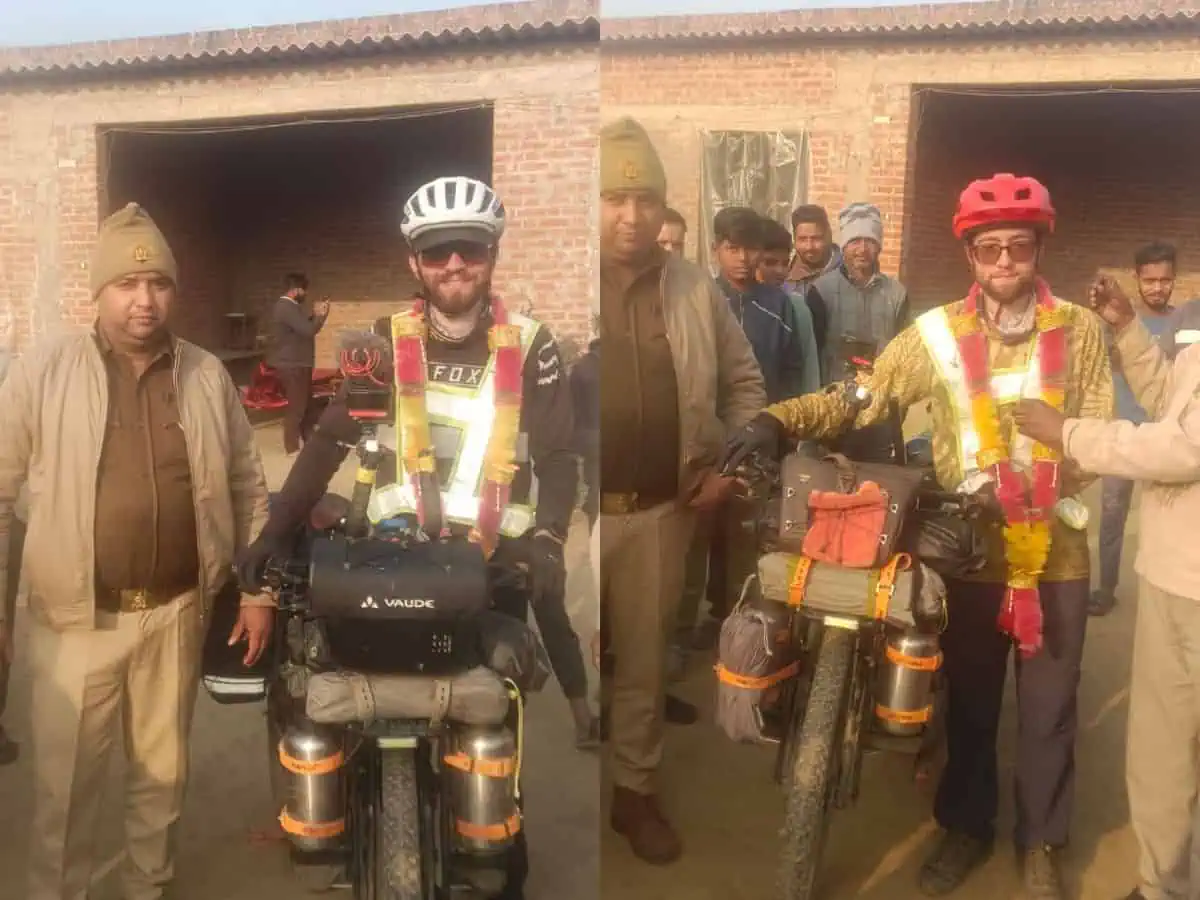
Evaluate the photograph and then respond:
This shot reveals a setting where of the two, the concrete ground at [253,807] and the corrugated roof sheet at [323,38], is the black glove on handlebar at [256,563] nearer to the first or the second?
the concrete ground at [253,807]

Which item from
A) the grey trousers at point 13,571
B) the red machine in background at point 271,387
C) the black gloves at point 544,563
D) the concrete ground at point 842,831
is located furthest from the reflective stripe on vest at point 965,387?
the grey trousers at point 13,571

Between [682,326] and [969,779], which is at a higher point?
[682,326]

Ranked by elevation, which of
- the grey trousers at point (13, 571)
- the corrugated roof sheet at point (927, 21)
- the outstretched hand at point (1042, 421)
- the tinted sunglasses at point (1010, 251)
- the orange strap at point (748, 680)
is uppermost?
the corrugated roof sheet at point (927, 21)

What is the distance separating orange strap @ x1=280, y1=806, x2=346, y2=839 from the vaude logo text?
422 millimetres

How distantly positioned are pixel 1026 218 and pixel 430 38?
1.38m

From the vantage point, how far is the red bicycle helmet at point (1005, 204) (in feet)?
7.01

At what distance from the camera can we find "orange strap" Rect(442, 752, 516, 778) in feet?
6.15

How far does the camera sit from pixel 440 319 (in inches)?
85.3

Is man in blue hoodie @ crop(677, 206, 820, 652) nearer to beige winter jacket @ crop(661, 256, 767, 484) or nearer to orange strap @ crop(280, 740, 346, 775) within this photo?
beige winter jacket @ crop(661, 256, 767, 484)

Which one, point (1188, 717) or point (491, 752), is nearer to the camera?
point (491, 752)

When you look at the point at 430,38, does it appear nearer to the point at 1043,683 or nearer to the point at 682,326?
the point at 682,326

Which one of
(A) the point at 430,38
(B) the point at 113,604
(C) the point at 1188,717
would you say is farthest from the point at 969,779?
Answer: (A) the point at 430,38

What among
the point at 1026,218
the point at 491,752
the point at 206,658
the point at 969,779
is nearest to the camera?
the point at 491,752

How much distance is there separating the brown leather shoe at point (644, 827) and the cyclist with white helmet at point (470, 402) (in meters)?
0.65
